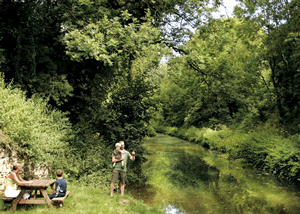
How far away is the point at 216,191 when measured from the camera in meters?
11.4

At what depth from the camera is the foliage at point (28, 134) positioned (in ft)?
25.6

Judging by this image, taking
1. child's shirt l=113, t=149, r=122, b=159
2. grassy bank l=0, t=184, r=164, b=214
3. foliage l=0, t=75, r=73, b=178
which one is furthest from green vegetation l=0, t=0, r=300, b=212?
child's shirt l=113, t=149, r=122, b=159

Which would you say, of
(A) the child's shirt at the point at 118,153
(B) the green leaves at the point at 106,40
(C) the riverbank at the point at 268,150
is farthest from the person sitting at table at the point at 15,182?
(C) the riverbank at the point at 268,150

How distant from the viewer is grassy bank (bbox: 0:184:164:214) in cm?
619

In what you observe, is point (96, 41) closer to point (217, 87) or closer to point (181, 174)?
point (217, 87)

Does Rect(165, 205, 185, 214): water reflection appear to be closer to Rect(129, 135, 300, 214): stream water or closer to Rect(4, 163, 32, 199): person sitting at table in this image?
Rect(129, 135, 300, 214): stream water

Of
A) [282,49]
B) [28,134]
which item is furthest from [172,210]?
[282,49]

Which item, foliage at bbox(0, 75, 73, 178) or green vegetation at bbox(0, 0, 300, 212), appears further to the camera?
green vegetation at bbox(0, 0, 300, 212)

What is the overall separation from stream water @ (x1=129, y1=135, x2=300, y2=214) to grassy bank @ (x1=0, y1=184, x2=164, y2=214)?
66.3 inches

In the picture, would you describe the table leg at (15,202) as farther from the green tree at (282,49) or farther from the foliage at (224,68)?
the green tree at (282,49)

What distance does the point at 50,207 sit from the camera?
621 centimetres

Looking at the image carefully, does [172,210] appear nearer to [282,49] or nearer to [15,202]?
[15,202]

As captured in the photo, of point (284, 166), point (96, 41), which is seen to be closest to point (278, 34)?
point (284, 166)

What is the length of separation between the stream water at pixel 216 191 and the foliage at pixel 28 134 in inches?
150
